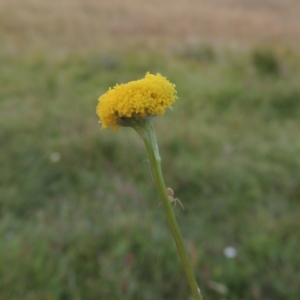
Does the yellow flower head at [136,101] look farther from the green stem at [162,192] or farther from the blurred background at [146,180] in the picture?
the blurred background at [146,180]

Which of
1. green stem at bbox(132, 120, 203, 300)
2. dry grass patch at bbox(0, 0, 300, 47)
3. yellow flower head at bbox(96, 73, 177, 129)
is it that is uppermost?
dry grass patch at bbox(0, 0, 300, 47)

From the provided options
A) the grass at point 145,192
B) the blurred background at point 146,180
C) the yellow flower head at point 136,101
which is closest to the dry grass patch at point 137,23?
the blurred background at point 146,180

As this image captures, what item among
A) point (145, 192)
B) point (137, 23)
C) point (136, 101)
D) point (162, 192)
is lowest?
point (162, 192)

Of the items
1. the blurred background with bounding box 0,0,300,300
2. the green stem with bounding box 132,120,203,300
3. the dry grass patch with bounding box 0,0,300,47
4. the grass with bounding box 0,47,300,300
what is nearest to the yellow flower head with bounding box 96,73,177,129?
the green stem with bounding box 132,120,203,300

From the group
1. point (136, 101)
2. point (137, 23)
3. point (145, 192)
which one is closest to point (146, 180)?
point (145, 192)

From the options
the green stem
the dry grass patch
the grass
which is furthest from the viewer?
the dry grass patch

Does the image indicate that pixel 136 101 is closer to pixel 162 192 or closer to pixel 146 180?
pixel 162 192

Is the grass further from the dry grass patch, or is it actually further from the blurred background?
the dry grass patch
